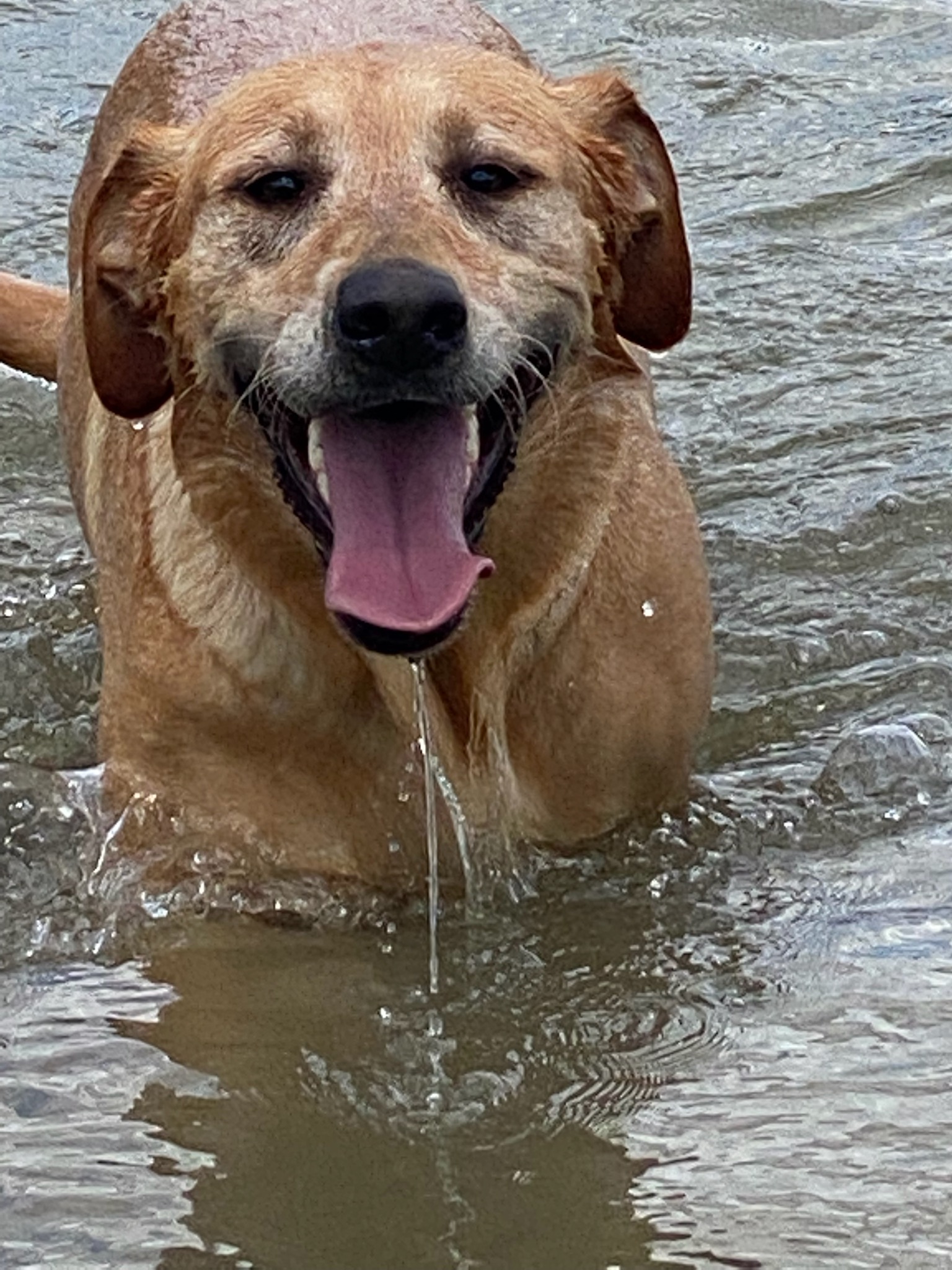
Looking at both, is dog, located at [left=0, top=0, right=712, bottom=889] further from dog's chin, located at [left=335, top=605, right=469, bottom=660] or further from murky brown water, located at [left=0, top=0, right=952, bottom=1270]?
murky brown water, located at [left=0, top=0, right=952, bottom=1270]

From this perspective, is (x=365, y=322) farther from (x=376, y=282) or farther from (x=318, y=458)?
(x=318, y=458)

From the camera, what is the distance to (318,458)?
443 cm

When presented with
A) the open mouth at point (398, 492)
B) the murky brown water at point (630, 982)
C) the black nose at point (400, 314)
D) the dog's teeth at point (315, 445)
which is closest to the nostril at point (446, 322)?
the black nose at point (400, 314)

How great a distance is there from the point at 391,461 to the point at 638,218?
0.73 meters

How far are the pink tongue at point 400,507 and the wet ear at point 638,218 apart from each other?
0.54 m

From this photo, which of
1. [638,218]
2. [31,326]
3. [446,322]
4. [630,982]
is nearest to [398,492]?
[446,322]

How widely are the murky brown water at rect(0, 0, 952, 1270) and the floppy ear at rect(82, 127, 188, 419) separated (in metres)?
0.88

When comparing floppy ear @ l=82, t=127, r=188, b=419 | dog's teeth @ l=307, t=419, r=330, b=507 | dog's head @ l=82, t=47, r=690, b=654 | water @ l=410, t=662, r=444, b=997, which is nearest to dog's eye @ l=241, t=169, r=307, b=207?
dog's head @ l=82, t=47, r=690, b=654

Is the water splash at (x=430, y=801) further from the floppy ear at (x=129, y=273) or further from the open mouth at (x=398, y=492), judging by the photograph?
the floppy ear at (x=129, y=273)

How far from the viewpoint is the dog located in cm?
429

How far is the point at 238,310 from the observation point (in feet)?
14.3

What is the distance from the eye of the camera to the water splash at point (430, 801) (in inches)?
183

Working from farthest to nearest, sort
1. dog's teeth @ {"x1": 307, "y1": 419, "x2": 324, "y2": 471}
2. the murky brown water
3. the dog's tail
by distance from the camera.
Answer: the dog's tail < dog's teeth @ {"x1": 307, "y1": 419, "x2": 324, "y2": 471} < the murky brown water

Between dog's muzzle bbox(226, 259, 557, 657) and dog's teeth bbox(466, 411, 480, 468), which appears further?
dog's teeth bbox(466, 411, 480, 468)
